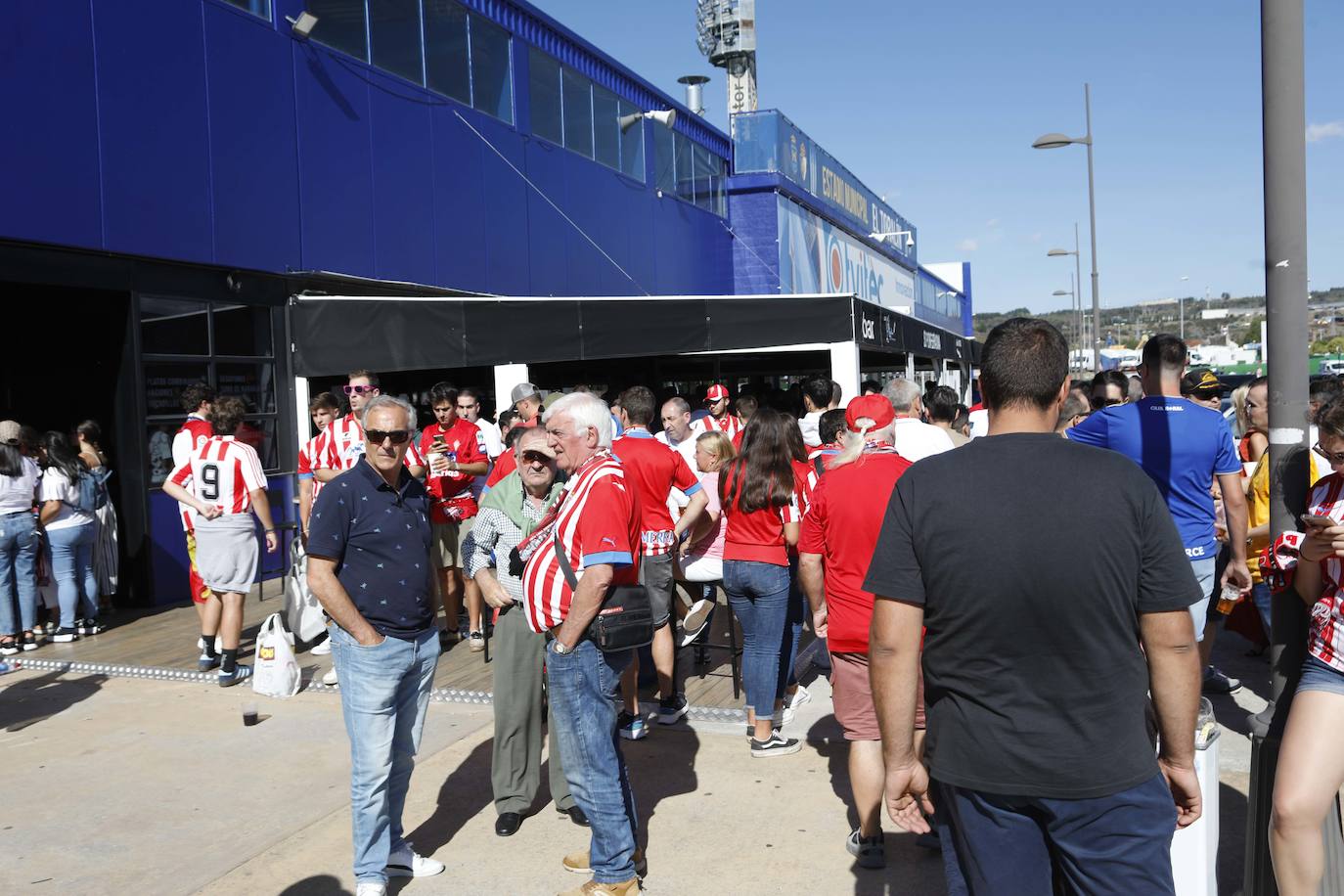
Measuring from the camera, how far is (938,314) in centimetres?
5247

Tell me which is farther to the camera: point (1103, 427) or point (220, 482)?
point (220, 482)

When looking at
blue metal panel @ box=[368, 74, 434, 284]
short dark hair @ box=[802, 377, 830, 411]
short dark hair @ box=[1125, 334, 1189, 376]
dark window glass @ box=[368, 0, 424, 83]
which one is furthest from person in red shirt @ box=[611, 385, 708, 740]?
dark window glass @ box=[368, 0, 424, 83]

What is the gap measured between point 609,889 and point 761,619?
2005 mm

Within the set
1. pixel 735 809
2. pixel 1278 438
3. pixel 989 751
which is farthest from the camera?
pixel 735 809

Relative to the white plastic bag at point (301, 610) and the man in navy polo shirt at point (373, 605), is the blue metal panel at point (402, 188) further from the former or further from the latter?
the man in navy polo shirt at point (373, 605)

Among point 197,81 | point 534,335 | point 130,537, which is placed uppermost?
point 197,81

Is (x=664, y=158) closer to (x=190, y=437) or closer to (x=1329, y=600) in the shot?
(x=190, y=437)

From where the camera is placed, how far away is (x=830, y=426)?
753cm

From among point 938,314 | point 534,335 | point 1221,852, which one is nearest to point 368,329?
point 534,335

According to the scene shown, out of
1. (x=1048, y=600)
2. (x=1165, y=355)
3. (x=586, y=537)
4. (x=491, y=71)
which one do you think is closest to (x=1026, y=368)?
(x=1048, y=600)

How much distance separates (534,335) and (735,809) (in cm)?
728

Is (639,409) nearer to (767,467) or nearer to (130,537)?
(767,467)

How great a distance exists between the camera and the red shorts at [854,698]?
4211 millimetres

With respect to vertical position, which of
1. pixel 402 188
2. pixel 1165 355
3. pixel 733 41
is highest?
pixel 733 41
